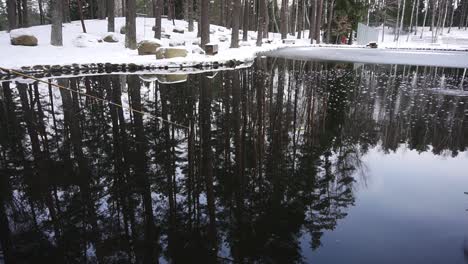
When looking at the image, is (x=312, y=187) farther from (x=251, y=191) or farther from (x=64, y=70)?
(x=64, y=70)

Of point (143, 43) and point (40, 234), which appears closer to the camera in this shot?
point (40, 234)

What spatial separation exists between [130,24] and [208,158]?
1843cm

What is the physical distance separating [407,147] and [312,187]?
10.3ft

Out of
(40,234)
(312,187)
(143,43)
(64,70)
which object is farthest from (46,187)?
(143,43)

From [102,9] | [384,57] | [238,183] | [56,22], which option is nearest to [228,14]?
[102,9]

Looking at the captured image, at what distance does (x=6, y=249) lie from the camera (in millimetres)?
3693

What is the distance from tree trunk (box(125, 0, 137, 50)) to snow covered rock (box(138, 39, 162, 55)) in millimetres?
2195

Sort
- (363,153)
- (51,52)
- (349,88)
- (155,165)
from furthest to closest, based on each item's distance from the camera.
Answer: (51,52)
(349,88)
(363,153)
(155,165)

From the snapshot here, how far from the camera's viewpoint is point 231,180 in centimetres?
540

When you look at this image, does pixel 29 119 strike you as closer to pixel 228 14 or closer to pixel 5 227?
pixel 5 227

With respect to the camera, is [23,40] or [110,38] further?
[110,38]

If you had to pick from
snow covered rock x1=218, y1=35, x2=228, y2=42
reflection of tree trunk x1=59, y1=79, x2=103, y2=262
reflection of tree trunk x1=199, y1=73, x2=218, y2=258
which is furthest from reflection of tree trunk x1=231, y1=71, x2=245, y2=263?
snow covered rock x1=218, y1=35, x2=228, y2=42

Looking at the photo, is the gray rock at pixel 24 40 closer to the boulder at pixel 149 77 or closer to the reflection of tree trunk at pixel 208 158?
the boulder at pixel 149 77

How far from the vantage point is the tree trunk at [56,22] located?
68.0 ft
